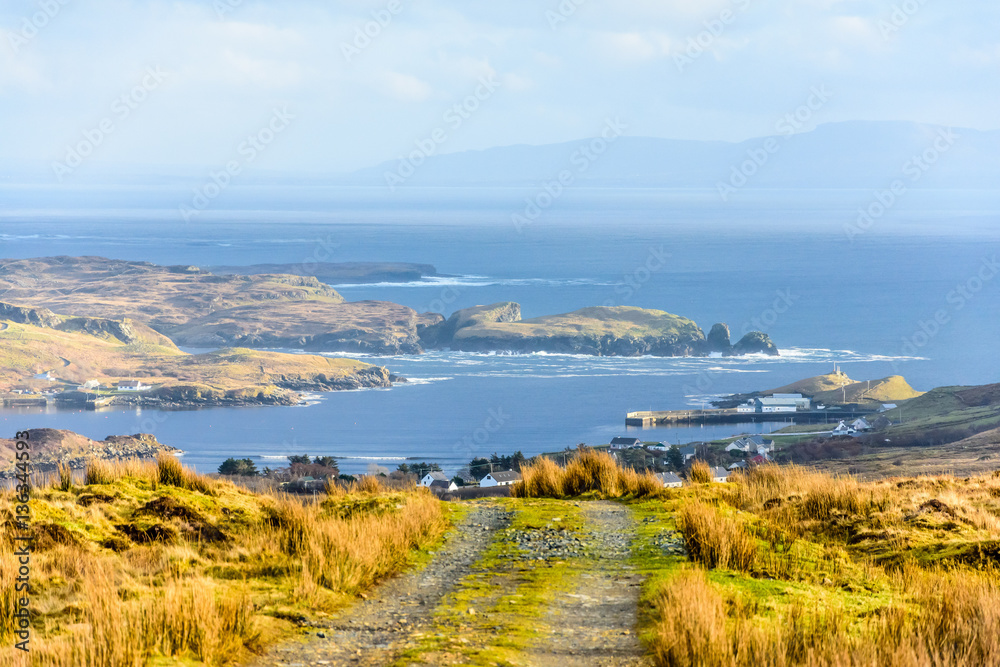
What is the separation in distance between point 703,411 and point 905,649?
84.4 metres

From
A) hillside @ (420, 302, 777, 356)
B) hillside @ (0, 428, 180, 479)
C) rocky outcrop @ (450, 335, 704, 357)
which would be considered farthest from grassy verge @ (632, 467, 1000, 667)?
rocky outcrop @ (450, 335, 704, 357)

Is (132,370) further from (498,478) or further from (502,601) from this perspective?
(502,601)

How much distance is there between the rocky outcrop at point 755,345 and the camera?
136 metres

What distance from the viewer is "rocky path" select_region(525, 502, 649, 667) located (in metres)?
4.80

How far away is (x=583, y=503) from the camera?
11.0m

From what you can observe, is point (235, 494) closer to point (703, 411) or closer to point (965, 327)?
point (703, 411)

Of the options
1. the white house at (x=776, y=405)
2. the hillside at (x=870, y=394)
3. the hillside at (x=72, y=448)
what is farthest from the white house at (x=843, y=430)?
the hillside at (x=72, y=448)

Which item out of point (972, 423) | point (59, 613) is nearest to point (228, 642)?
point (59, 613)

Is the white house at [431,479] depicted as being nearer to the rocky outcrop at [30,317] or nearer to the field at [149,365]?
the field at [149,365]

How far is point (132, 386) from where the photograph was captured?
115 m

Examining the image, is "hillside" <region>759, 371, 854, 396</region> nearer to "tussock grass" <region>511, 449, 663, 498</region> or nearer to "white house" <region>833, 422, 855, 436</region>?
"white house" <region>833, 422, 855, 436</region>

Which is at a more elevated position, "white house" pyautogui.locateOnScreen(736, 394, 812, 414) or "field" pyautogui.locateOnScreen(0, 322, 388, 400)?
"field" pyautogui.locateOnScreen(0, 322, 388, 400)

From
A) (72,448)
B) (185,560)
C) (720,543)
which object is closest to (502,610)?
(720,543)

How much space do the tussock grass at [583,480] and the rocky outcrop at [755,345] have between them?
127242mm
